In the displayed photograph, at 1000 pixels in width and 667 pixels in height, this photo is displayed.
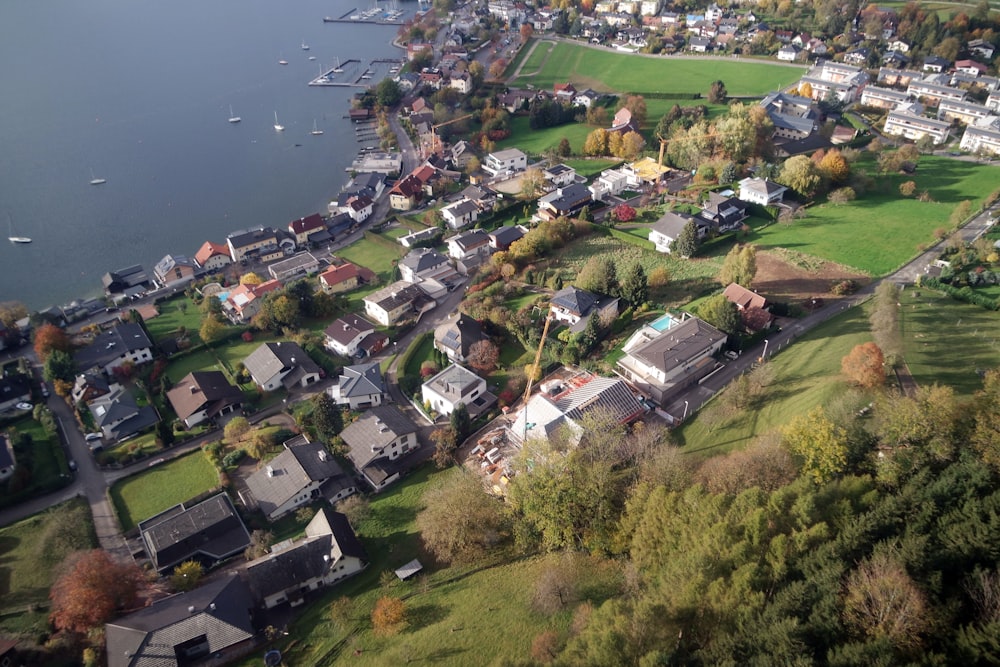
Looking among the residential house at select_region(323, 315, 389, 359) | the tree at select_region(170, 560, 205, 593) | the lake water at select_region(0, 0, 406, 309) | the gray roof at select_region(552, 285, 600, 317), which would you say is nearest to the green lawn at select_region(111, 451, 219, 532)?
the tree at select_region(170, 560, 205, 593)

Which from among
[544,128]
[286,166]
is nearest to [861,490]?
[544,128]

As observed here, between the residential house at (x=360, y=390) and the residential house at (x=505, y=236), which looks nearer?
the residential house at (x=360, y=390)

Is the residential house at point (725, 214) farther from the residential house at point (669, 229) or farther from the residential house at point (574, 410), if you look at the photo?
the residential house at point (574, 410)

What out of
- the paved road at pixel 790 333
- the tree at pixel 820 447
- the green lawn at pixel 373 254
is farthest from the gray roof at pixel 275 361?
the tree at pixel 820 447

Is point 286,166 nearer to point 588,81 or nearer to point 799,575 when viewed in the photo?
point 588,81

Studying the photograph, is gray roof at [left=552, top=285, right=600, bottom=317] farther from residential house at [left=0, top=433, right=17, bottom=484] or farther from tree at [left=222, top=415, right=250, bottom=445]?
residential house at [left=0, top=433, right=17, bottom=484]

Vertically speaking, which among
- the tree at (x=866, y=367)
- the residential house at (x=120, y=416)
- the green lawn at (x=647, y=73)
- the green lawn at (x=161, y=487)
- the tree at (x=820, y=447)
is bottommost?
the green lawn at (x=161, y=487)

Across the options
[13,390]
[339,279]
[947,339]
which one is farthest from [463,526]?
[13,390]
